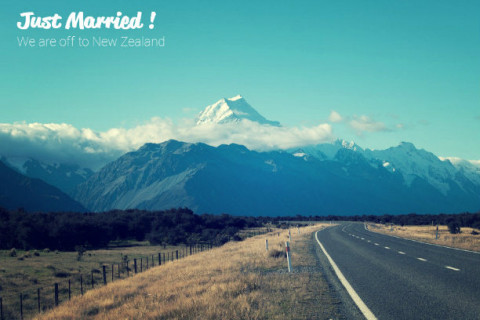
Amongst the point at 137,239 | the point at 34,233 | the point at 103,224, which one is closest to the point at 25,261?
the point at 34,233

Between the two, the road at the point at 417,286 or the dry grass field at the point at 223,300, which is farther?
the dry grass field at the point at 223,300

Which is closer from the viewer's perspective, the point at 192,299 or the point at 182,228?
the point at 192,299

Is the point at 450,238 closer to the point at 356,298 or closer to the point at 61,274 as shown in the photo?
the point at 356,298

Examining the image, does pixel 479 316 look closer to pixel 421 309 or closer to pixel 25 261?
pixel 421 309

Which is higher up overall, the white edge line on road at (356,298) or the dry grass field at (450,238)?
the white edge line on road at (356,298)

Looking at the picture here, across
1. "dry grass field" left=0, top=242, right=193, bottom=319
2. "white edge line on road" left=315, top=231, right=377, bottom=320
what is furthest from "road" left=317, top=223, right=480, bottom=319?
"dry grass field" left=0, top=242, right=193, bottom=319

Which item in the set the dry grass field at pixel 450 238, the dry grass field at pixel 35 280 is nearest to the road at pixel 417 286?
the dry grass field at pixel 450 238

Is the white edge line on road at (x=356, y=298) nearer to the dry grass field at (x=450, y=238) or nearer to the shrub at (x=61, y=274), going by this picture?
the dry grass field at (x=450, y=238)

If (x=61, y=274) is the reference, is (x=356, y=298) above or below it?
above

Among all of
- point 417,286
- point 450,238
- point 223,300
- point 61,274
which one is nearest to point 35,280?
point 61,274

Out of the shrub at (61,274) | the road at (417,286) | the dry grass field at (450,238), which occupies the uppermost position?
the road at (417,286)

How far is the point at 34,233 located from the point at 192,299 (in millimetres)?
55540

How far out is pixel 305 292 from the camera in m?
10.8

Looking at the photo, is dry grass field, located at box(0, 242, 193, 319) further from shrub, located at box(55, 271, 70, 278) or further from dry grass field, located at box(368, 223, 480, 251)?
dry grass field, located at box(368, 223, 480, 251)
